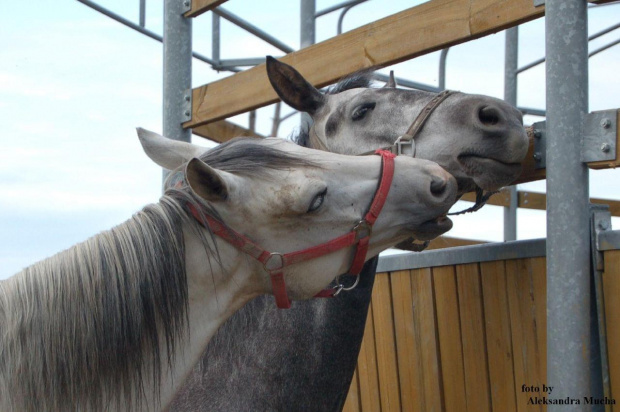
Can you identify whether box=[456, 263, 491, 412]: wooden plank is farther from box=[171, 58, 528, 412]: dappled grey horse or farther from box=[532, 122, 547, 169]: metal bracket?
box=[532, 122, 547, 169]: metal bracket

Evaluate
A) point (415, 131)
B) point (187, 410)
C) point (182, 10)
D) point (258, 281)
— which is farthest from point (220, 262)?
point (182, 10)

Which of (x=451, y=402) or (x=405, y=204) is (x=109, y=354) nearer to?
(x=405, y=204)

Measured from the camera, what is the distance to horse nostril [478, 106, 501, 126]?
9.27 feet

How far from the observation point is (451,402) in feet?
10.8

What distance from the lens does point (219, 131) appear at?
15.4 feet

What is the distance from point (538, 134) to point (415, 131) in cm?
46

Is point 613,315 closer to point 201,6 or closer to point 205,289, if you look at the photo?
point 205,289

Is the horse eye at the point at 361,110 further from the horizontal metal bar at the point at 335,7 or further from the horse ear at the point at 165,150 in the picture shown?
the horizontal metal bar at the point at 335,7

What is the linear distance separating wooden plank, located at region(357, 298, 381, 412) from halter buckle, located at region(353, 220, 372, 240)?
5.09ft

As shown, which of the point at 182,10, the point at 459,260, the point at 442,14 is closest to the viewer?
the point at 442,14

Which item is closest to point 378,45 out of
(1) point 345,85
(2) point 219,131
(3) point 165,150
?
(1) point 345,85

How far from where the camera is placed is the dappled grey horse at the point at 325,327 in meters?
2.82

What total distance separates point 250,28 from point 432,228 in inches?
144

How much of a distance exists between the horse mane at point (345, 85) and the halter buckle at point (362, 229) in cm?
120
